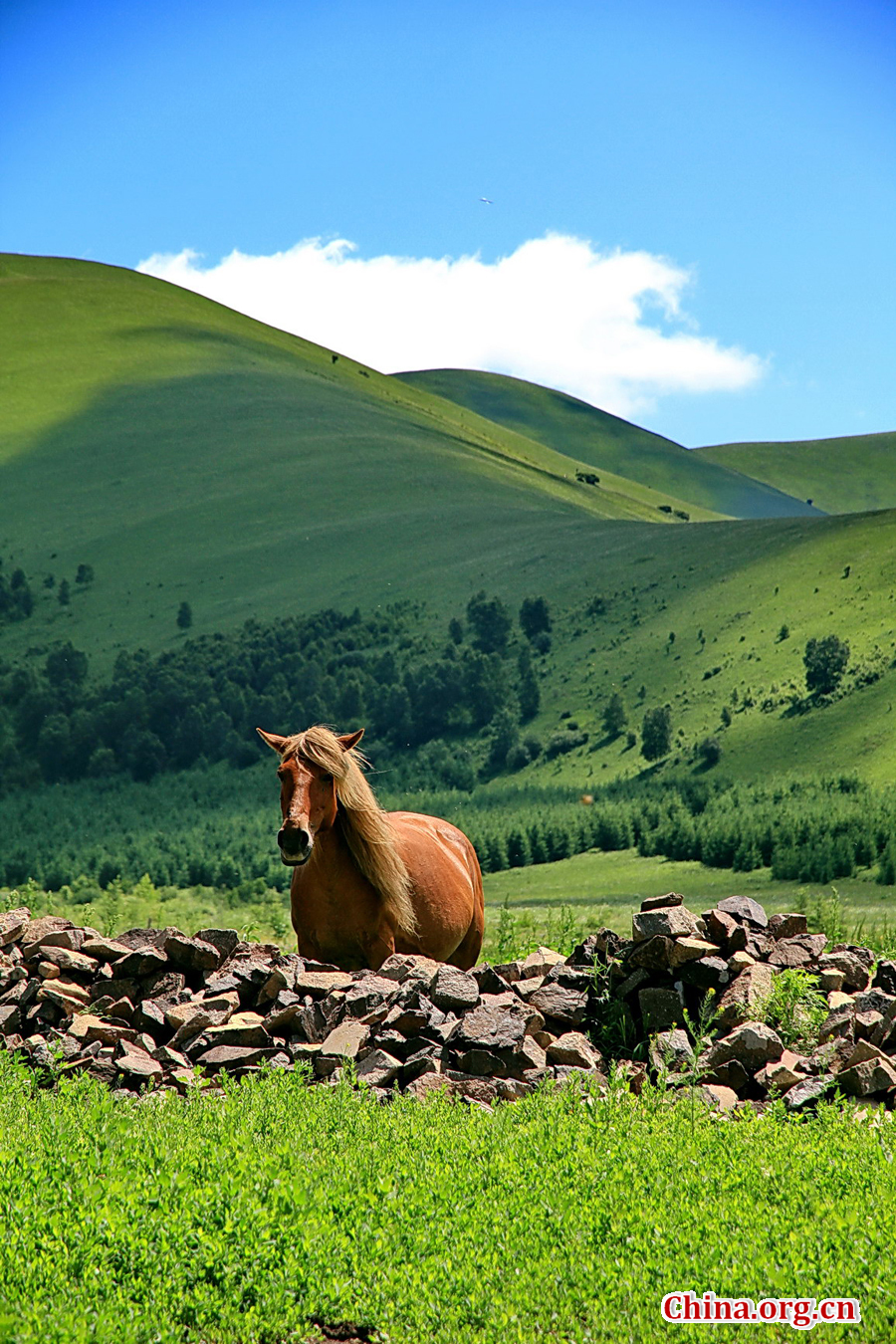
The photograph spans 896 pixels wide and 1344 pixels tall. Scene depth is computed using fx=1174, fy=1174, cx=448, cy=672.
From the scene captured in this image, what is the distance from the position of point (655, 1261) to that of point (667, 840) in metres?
45.0

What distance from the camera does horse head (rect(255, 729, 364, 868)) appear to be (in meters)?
8.96

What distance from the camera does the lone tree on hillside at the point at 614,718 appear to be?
70625 millimetres

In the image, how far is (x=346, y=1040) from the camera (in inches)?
310

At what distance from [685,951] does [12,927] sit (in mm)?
5944

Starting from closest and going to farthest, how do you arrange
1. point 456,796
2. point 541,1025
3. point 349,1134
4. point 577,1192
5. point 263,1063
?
point 577,1192 → point 349,1134 → point 263,1063 → point 541,1025 → point 456,796

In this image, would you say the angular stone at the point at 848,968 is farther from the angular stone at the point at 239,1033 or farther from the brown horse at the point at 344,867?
the angular stone at the point at 239,1033

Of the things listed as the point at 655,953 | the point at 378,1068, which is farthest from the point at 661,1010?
the point at 378,1068

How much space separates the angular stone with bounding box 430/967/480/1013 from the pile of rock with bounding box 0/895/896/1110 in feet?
0.04

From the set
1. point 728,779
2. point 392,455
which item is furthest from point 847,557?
point 392,455

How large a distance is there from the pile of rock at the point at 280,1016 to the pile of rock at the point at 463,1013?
1 cm

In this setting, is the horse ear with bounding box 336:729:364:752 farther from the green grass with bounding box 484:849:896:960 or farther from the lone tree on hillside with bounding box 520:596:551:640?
the lone tree on hillside with bounding box 520:596:551:640

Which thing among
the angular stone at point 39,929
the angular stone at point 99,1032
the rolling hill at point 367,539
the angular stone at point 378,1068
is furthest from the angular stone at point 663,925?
the rolling hill at point 367,539

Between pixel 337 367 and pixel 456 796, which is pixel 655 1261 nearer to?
pixel 456 796

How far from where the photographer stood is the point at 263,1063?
7.58 meters
